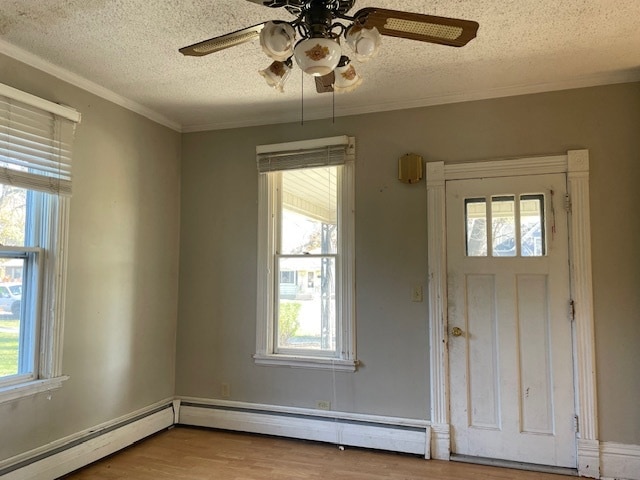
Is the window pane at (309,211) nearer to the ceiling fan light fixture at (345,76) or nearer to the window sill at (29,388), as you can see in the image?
the ceiling fan light fixture at (345,76)

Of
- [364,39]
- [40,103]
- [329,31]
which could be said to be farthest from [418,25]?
[40,103]

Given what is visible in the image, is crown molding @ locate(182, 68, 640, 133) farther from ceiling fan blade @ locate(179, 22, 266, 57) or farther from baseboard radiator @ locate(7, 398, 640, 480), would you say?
baseboard radiator @ locate(7, 398, 640, 480)

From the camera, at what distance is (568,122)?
9.77ft

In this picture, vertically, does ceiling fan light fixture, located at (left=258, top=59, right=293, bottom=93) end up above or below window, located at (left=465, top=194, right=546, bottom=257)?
above

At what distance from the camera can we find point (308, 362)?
11.2ft

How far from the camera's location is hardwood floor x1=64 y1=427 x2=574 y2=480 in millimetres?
2803

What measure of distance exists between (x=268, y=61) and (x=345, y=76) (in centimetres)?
103

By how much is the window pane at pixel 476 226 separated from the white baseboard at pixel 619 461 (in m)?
1.42

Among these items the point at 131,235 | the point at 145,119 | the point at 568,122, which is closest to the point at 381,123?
the point at 568,122

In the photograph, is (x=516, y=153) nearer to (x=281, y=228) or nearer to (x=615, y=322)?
(x=615, y=322)

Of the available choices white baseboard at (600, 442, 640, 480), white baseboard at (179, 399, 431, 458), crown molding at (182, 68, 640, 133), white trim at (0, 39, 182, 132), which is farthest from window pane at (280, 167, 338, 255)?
white baseboard at (600, 442, 640, 480)

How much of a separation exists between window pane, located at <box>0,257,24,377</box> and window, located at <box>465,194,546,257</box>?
9.50 feet

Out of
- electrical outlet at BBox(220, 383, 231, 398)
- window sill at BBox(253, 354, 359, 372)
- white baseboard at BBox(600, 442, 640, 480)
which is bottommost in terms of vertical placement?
white baseboard at BBox(600, 442, 640, 480)

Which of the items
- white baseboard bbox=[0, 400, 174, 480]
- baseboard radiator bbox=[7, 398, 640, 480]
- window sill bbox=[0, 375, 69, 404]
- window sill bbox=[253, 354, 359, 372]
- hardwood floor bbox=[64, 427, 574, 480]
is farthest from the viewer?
window sill bbox=[253, 354, 359, 372]
